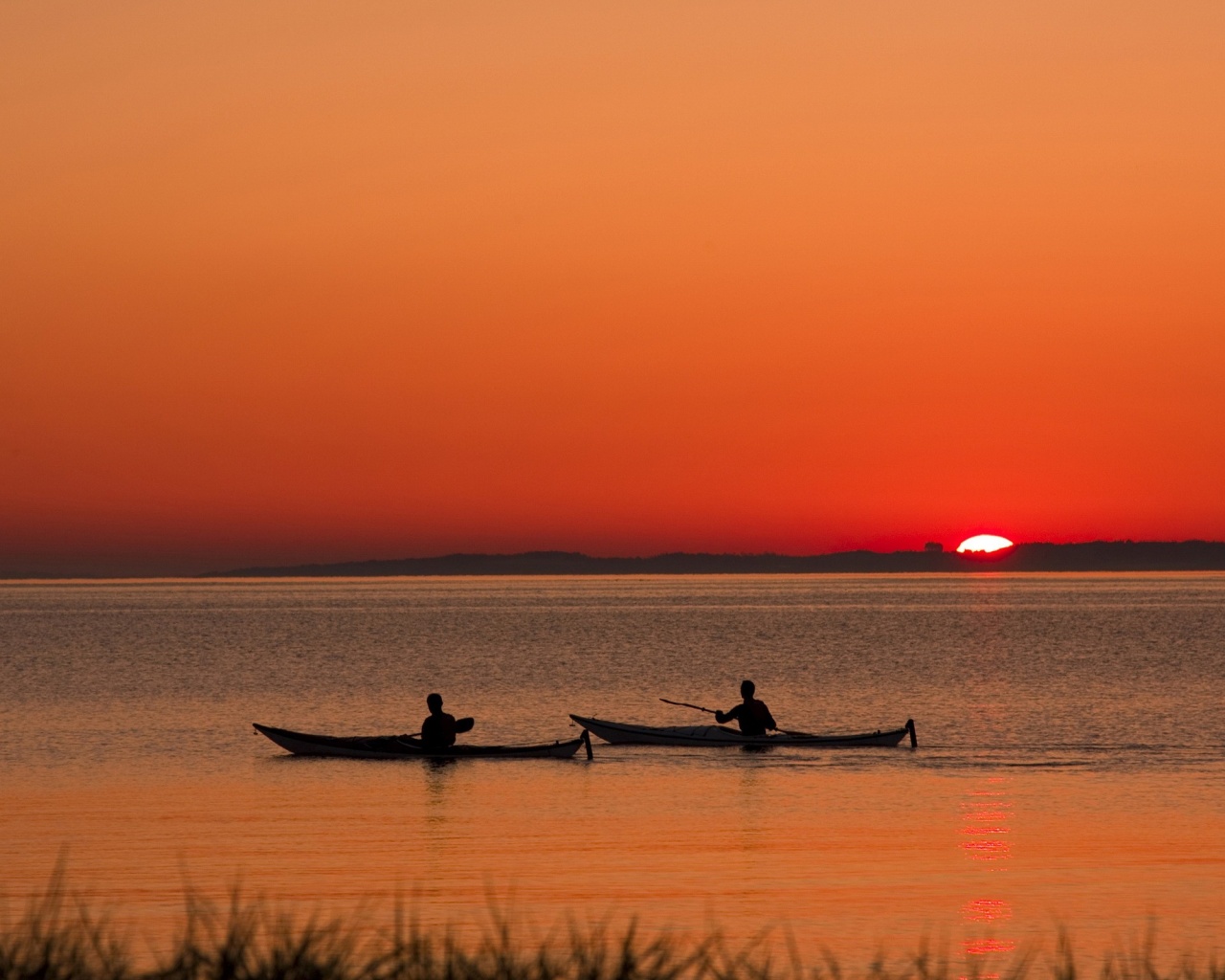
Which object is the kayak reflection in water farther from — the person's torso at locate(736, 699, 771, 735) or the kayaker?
the kayaker

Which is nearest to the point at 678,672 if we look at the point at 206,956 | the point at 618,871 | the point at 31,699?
the point at 31,699

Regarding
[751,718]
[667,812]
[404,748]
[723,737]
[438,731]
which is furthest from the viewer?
[723,737]

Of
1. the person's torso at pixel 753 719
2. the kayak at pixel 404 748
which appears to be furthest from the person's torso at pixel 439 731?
the person's torso at pixel 753 719

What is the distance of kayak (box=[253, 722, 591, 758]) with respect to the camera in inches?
1567

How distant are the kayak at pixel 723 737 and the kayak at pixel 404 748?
1493 millimetres

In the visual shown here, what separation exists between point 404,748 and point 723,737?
25.4ft

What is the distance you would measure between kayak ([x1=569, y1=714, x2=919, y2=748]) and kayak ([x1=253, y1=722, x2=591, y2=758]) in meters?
1.49

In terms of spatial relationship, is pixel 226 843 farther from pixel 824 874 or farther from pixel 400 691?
pixel 400 691

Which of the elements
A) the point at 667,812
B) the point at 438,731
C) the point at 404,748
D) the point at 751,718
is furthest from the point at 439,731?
the point at 667,812

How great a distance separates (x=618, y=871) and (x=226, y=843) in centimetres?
674

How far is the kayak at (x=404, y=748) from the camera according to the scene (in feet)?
131

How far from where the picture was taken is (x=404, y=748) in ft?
131

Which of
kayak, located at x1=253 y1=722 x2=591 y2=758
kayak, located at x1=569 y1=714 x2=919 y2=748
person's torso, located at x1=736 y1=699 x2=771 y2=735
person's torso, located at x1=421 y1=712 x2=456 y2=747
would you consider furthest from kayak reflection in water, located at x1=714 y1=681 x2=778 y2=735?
person's torso, located at x1=421 y1=712 x2=456 y2=747

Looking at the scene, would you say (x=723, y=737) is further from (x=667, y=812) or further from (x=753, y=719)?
(x=667, y=812)
